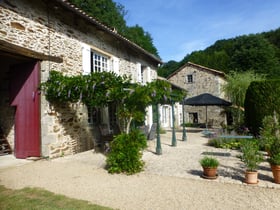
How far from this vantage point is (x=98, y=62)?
383 inches

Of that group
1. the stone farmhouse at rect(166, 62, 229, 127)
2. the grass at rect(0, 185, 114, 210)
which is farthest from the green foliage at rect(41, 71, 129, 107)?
the stone farmhouse at rect(166, 62, 229, 127)

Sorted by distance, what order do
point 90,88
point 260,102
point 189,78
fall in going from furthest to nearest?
point 189,78, point 260,102, point 90,88

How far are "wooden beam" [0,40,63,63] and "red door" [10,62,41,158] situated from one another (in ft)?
0.94

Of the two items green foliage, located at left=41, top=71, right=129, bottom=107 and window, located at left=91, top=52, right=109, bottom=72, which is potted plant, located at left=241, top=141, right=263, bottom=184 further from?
window, located at left=91, top=52, right=109, bottom=72

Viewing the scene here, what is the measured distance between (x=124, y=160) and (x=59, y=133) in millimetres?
2922

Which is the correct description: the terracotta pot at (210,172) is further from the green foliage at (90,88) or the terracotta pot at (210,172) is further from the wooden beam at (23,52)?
the wooden beam at (23,52)

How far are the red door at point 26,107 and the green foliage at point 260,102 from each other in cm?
766

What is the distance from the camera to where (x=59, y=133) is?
723 cm

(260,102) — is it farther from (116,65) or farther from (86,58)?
(86,58)

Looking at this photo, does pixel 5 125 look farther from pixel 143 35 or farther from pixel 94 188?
pixel 143 35

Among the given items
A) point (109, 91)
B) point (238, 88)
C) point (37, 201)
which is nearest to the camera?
point (37, 201)

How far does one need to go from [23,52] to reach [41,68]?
31.0 inches

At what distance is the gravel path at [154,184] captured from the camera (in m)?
3.55

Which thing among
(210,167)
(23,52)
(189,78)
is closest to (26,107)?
(23,52)
